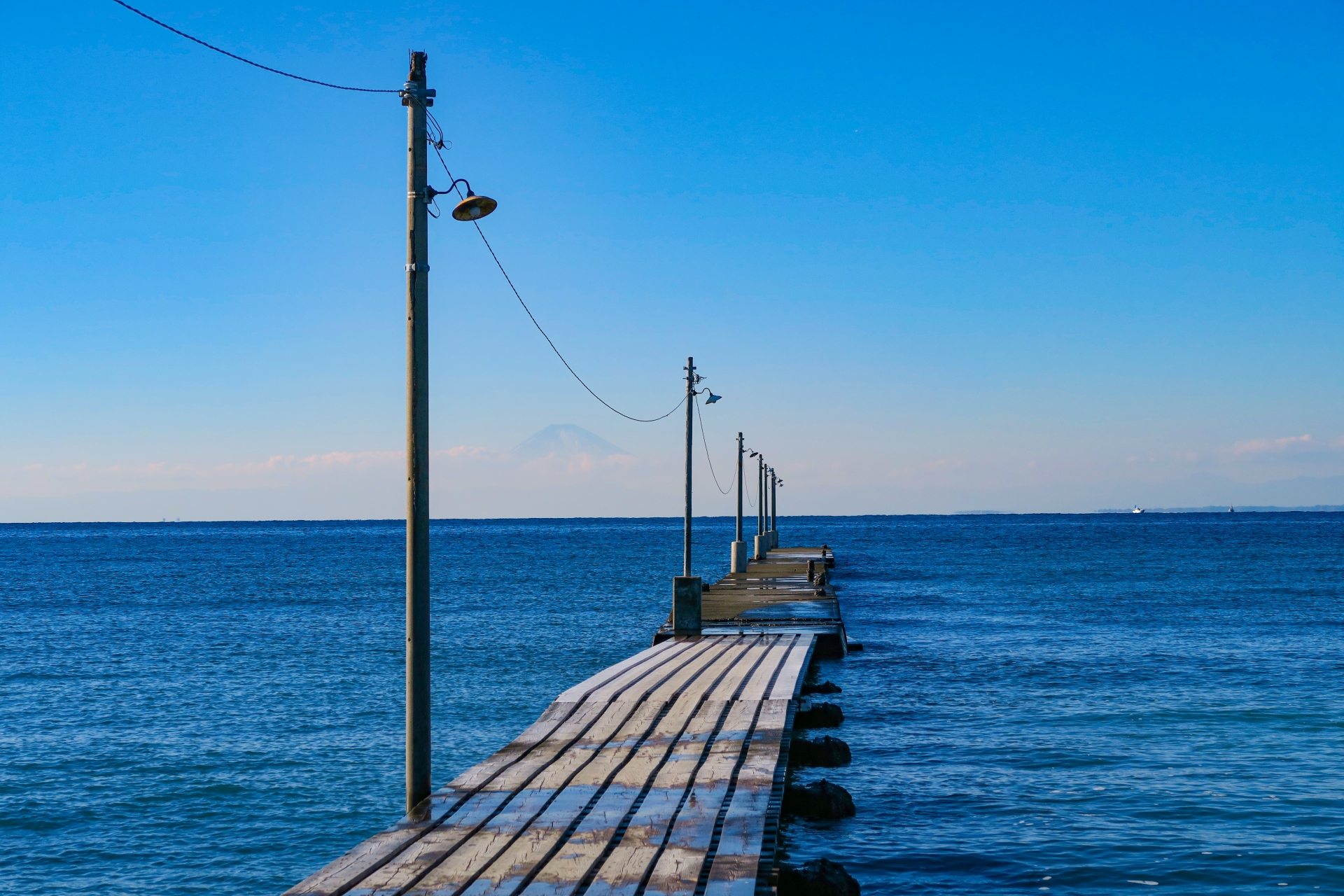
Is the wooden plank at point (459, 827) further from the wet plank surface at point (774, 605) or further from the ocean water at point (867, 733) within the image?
the wet plank surface at point (774, 605)

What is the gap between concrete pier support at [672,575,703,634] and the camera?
22.4m

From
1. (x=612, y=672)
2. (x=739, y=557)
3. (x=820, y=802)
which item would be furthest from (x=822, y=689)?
(x=739, y=557)

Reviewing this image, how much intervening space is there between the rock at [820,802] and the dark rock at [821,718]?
4928 millimetres

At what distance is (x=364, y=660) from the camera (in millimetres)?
28516

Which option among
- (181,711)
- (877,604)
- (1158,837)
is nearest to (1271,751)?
(1158,837)

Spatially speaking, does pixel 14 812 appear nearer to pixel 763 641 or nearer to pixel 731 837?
pixel 731 837

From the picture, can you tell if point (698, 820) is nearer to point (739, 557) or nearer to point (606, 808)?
point (606, 808)

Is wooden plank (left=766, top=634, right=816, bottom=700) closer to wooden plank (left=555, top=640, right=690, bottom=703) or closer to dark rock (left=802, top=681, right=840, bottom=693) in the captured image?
dark rock (left=802, top=681, right=840, bottom=693)

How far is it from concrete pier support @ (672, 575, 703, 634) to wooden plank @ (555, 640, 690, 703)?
1.59 feet

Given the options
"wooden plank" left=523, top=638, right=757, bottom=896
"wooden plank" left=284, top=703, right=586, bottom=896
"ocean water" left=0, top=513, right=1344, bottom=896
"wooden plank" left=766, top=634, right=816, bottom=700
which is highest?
"wooden plank" left=284, top=703, right=586, bottom=896

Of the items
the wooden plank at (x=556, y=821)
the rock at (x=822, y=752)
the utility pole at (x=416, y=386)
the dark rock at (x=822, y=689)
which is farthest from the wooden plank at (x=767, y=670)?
the utility pole at (x=416, y=386)

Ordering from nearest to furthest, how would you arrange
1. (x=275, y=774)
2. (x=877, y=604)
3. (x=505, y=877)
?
(x=505, y=877), (x=275, y=774), (x=877, y=604)

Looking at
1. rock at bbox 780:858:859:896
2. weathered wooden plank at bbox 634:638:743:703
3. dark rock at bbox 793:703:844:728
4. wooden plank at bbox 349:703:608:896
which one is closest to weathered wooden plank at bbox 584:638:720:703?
weathered wooden plank at bbox 634:638:743:703

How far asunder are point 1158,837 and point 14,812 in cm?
1416
